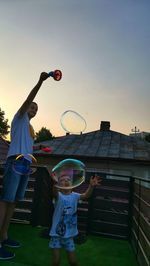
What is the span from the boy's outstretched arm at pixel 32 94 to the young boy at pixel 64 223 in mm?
965

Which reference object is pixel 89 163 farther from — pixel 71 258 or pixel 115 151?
pixel 71 258

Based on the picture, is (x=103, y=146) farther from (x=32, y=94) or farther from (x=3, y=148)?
(x=32, y=94)

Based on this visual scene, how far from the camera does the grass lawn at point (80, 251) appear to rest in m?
4.56

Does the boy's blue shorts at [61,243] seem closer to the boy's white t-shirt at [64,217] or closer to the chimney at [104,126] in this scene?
the boy's white t-shirt at [64,217]

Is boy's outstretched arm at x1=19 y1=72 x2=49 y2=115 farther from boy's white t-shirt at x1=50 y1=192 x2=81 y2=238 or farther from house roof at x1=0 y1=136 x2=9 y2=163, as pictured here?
house roof at x1=0 y1=136 x2=9 y2=163

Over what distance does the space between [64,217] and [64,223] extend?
2.7 inches

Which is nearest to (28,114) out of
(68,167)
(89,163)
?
(68,167)

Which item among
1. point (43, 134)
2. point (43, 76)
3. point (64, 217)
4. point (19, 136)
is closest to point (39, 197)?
point (19, 136)

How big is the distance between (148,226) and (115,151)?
16971 millimetres

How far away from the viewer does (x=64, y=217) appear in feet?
13.1

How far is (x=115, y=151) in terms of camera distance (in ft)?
69.8

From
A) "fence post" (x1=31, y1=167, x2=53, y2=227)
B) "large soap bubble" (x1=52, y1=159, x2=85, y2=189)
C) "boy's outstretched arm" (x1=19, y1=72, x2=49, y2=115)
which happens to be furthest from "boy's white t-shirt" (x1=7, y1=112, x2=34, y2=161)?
"fence post" (x1=31, y1=167, x2=53, y2=227)

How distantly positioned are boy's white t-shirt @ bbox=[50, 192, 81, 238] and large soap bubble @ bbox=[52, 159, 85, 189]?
133mm

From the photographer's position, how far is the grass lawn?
180 inches
